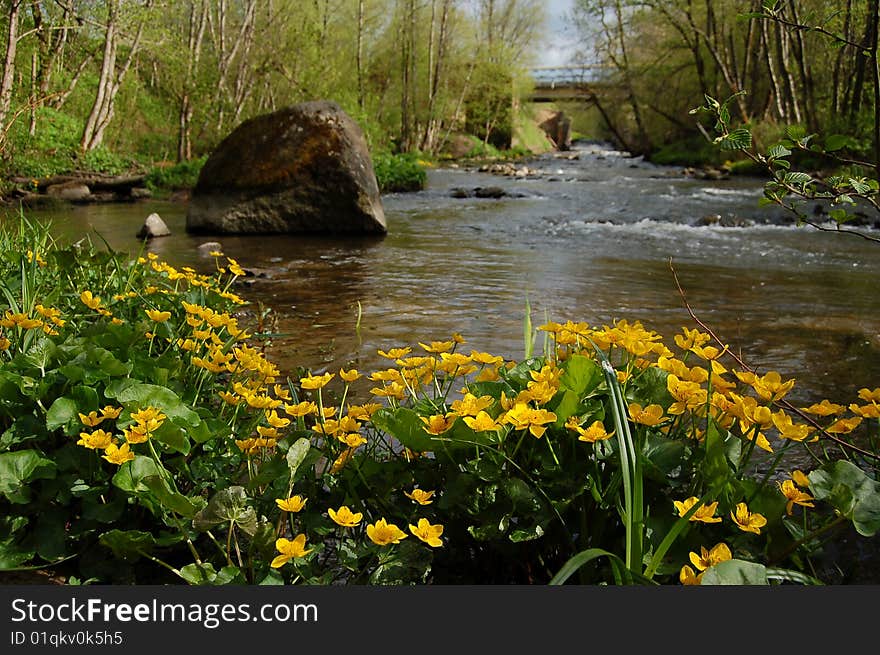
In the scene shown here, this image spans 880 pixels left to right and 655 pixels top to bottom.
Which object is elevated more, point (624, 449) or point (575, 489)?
point (624, 449)

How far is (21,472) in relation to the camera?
1.35 metres

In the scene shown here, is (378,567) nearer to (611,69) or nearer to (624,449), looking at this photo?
(624,449)

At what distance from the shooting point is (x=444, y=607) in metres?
0.97

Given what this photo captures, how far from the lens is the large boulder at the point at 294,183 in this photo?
7.62 meters

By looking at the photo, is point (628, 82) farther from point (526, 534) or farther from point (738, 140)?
point (526, 534)

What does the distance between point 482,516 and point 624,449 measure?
1.00 feet

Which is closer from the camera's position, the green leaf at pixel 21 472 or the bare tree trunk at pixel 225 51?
the green leaf at pixel 21 472

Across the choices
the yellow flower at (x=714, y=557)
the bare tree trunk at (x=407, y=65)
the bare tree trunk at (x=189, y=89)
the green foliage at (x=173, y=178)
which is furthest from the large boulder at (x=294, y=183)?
the bare tree trunk at (x=407, y=65)

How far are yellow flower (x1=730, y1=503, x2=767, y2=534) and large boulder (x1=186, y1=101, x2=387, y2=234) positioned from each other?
6.84 metres

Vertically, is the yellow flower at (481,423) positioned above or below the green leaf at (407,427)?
above

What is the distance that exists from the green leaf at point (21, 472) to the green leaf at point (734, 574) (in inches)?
45.0

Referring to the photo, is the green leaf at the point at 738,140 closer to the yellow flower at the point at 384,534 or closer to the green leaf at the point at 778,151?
the green leaf at the point at 778,151

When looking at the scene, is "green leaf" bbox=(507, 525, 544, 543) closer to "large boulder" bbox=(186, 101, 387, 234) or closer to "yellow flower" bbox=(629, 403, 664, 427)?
"yellow flower" bbox=(629, 403, 664, 427)

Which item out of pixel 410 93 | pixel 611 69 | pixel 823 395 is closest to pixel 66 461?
pixel 823 395
